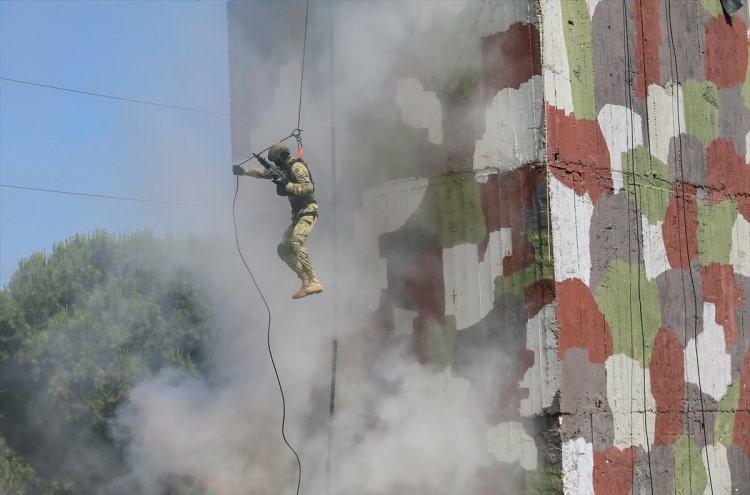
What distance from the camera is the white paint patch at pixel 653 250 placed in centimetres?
730

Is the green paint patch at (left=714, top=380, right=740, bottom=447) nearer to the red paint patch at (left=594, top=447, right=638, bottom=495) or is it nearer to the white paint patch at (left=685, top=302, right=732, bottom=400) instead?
the white paint patch at (left=685, top=302, right=732, bottom=400)

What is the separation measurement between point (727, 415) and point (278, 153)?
151 inches

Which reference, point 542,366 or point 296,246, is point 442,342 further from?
point 296,246

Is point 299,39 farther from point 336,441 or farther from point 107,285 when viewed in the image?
point 107,285

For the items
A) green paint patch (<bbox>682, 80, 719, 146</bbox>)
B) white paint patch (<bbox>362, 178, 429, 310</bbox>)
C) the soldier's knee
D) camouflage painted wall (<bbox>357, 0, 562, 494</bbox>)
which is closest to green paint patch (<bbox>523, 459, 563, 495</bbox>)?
camouflage painted wall (<bbox>357, 0, 562, 494</bbox>)

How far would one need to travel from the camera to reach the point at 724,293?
25.9ft

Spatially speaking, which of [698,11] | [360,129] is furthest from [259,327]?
[698,11]

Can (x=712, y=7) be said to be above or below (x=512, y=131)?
above

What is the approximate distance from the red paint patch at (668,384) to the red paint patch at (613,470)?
0.34 meters

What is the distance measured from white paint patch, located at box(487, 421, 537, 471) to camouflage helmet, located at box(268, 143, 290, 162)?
2202mm

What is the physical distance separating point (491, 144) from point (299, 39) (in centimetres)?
205

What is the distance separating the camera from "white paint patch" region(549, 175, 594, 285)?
22.0 feet

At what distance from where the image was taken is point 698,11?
8.17 metres

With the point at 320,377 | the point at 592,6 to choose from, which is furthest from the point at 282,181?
the point at 592,6
